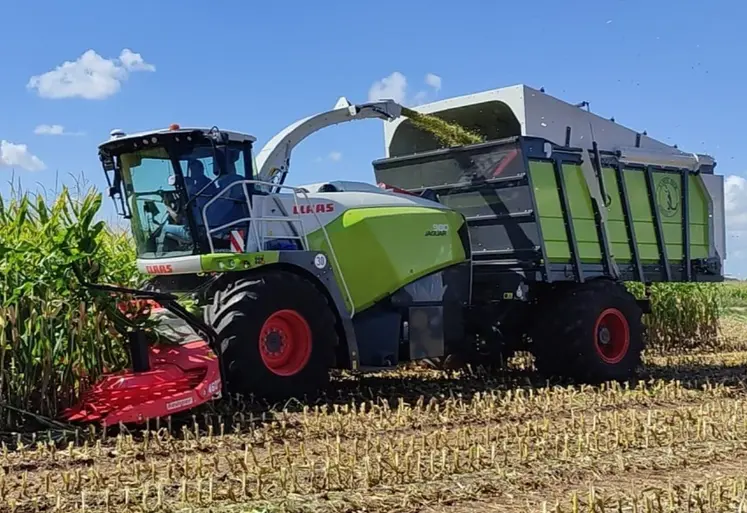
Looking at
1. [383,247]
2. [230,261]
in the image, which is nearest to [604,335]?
[383,247]

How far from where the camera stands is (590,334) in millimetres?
8258

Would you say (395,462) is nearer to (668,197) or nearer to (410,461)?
(410,461)

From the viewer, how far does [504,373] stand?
9117 mm

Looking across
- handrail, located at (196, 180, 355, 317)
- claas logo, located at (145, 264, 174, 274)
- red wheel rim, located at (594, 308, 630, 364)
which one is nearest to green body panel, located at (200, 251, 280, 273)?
handrail, located at (196, 180, 355, 317)

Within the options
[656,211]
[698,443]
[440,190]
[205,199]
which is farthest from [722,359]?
[205,199]

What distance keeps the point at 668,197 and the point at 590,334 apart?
218 centimetres

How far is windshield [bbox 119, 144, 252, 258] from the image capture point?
664cm

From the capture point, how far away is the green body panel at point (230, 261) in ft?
21.0

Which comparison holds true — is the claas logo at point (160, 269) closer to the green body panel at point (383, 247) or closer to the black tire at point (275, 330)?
A: the black tire at point (275, 330)

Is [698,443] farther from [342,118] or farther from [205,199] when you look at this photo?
[342,118]

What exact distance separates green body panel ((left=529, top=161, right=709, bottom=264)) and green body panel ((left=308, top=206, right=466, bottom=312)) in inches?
40.2

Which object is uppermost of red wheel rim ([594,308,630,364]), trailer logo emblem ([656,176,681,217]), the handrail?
trailer logo emblem ([656,176,681,217])

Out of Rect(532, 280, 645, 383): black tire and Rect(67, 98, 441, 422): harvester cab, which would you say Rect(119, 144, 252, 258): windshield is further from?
Rect(532, 280, 645, 383): black tire

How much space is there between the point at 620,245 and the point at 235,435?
16.7 ft
